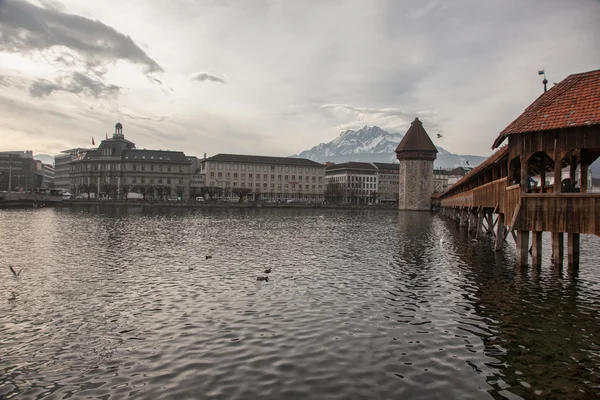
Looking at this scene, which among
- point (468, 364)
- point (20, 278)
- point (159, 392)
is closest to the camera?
point (159, 392)

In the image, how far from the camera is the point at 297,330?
38.7 ft

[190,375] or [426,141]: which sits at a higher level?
[426,141]

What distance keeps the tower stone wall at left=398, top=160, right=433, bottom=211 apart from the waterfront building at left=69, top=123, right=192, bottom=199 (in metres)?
75.1

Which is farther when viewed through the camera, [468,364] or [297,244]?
[297,244]

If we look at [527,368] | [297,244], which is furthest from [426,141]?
[527,368]

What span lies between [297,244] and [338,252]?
205 inches

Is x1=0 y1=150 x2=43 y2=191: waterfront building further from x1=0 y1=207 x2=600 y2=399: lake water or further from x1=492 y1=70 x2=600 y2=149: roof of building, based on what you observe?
x1=492 y1=70 x2=600 y2=149: roof of building

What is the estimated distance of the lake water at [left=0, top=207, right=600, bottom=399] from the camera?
852 centimetres

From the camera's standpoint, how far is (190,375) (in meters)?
8.88

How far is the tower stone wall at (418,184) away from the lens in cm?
13300

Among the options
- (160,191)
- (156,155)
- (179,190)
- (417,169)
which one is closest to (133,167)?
(156,155)

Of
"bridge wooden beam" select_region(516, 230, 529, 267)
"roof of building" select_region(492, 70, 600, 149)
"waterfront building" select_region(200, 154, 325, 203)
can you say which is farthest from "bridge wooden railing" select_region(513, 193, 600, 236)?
"waterfront building" select_region(200, 154, 325, 203)

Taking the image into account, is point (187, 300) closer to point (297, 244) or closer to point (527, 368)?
point (527, 368)

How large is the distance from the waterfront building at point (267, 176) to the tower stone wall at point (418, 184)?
43.4 meters
